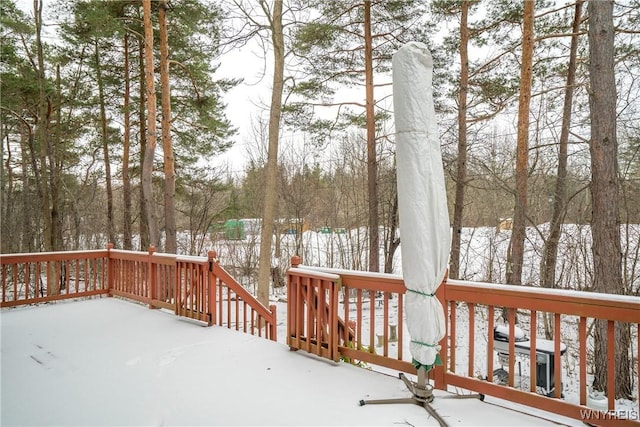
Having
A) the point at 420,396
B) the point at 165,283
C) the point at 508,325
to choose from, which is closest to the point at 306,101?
the point at 165,283

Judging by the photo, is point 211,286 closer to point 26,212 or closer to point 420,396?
point 420,396

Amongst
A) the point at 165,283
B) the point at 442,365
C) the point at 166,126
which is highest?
the point at 166,126

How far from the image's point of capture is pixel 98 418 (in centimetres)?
232

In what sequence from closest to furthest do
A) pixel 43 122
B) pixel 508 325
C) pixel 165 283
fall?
1. pixel 508 325
2. pixel 165 283
3. pixel 43 122

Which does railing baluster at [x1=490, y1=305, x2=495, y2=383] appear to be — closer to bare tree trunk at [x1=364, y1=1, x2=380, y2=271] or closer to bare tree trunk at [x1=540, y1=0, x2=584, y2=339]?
bare tree trunk at [x1=540, y1=0, x2=584, y2=339]

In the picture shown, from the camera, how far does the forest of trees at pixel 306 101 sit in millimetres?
6961

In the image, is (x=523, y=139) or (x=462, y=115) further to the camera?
(x=462, y=115)

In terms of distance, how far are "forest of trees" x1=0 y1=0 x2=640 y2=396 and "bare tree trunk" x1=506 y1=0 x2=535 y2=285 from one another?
0.09ft

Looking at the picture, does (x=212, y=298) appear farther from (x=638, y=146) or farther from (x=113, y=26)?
(x=638, y=146)

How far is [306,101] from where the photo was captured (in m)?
9.12

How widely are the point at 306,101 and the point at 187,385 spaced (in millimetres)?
7700

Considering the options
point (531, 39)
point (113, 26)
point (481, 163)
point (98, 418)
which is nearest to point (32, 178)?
point (113, 26)

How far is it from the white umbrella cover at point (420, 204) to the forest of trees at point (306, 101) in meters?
4.08

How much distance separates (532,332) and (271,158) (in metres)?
5.65
